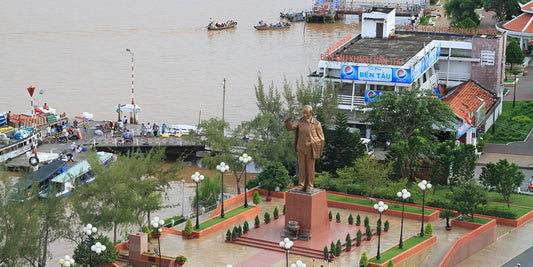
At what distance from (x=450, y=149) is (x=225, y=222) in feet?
49.4

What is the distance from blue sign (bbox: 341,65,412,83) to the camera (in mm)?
70688

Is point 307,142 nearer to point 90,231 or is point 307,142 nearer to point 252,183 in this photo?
point 90,231

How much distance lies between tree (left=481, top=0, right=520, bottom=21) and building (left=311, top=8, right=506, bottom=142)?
91.9 ft

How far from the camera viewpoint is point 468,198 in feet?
178

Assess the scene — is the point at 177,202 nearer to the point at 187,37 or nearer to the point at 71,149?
the point at 71,149

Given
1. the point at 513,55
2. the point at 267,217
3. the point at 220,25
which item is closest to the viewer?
the point at 267,217

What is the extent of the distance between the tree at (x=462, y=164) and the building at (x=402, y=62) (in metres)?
10.6

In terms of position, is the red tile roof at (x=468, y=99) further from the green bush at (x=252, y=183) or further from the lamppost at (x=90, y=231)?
the lamppost at (x=90, y=231)

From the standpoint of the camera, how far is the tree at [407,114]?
63.6 m

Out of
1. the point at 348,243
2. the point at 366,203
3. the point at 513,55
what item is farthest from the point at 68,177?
the point at 513,55

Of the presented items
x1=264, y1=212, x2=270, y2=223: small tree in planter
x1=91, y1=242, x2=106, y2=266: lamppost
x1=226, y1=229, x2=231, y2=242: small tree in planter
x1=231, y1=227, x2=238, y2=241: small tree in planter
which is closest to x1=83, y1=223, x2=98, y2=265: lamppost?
x1=91, y1=242, x2=106, y2=266: lamppost

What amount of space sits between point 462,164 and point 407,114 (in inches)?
245

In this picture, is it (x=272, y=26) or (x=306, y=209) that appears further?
(x=272, y=26)

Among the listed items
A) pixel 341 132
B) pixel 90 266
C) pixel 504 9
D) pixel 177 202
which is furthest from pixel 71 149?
pixel 504 9
